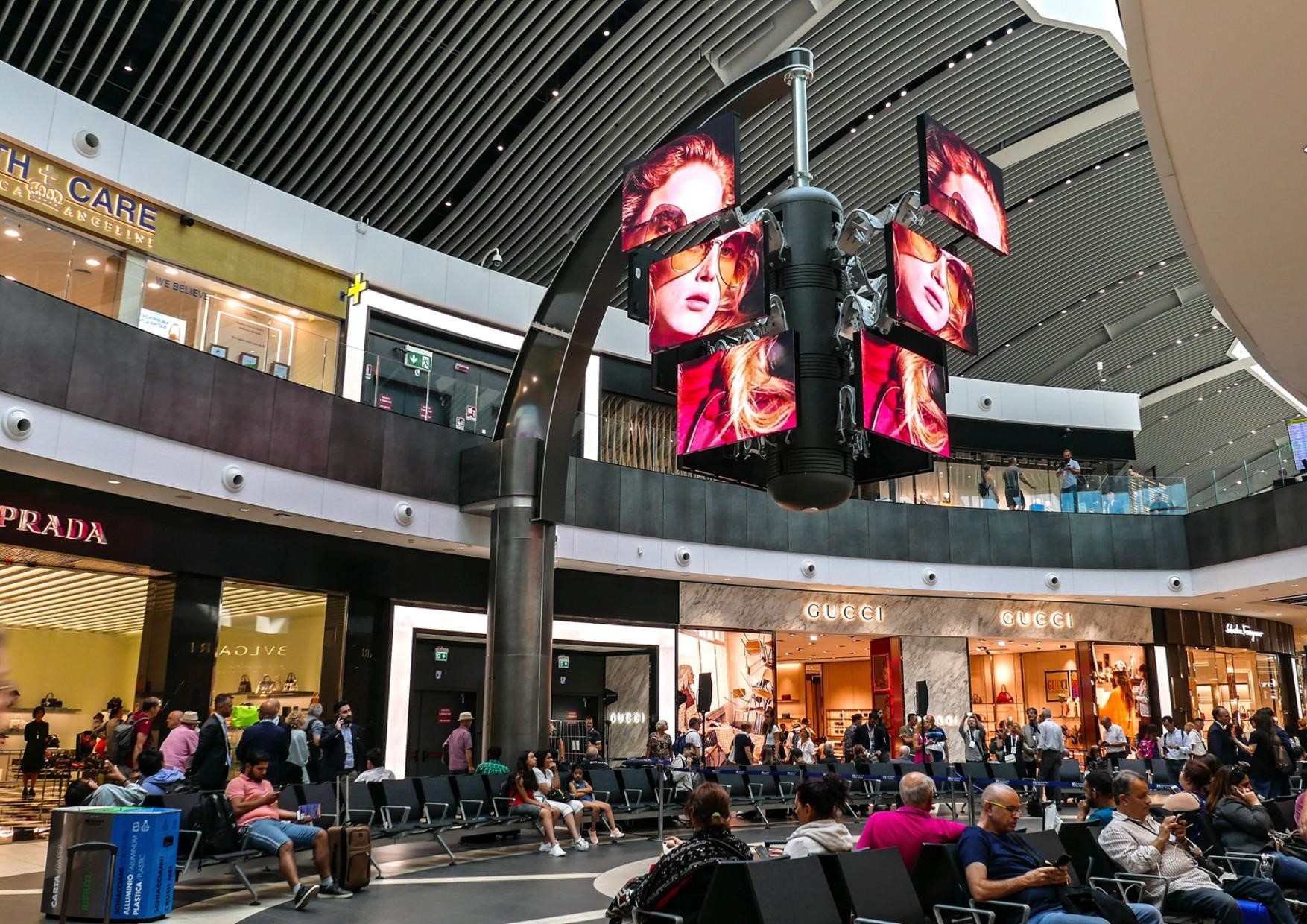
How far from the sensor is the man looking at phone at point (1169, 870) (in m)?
6.05

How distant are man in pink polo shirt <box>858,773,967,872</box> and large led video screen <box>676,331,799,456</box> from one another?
4.87 meters

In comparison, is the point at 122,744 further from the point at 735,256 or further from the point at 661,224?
the point at 735,256

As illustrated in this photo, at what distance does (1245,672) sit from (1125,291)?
11.3 metres

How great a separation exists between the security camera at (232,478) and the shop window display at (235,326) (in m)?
1.51

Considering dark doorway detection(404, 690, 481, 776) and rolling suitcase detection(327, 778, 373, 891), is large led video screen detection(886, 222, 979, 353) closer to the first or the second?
rolling suitcase detection(327, 778, 373, 891)

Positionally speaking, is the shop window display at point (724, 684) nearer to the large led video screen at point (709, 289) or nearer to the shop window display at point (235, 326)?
the shop window display at point (235, 326)

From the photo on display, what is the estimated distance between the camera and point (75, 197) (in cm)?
1354

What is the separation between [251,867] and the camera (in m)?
9.80

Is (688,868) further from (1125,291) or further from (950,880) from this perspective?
(1125,291)

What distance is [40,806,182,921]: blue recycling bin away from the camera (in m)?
6.98

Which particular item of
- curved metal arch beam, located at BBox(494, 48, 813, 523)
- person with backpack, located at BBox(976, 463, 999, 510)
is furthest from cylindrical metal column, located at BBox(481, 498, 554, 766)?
person with backpack, located at BBox(976, 463, 999, 510)

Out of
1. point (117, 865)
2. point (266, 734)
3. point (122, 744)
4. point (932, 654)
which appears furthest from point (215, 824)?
point (932, 654)

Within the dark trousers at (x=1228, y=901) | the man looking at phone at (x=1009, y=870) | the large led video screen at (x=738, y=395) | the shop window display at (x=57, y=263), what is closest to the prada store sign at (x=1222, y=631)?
the large led video screen at (x=738, y=395)

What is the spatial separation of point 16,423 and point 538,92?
37.5 ft
